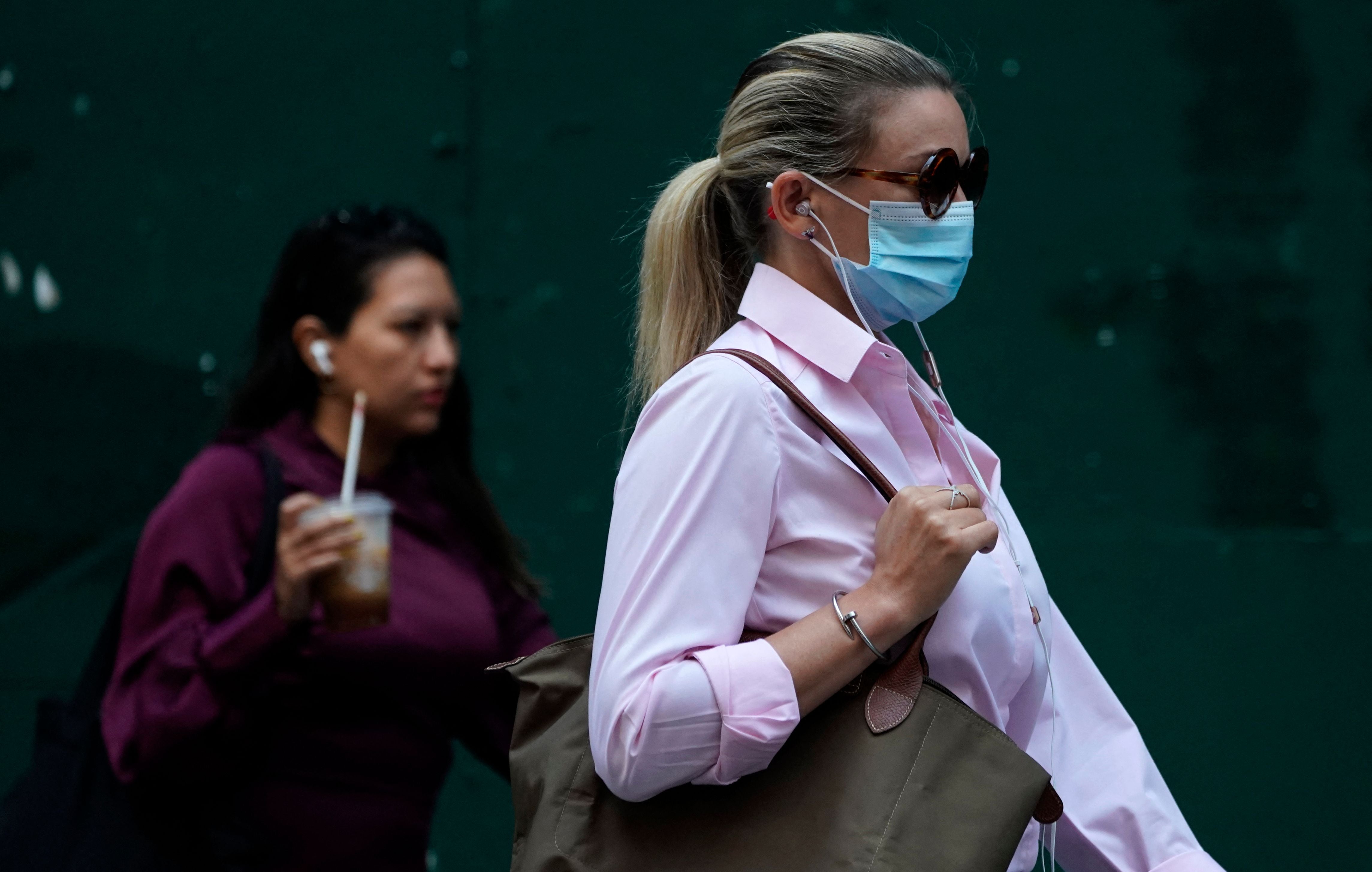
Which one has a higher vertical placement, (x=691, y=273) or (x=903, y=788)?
(x=691, y=273)

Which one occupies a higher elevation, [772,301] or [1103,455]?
[772,301]

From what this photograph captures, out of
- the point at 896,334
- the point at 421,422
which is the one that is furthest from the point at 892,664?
the point at 896,334

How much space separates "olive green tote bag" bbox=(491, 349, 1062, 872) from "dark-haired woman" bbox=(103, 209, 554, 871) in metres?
0.94

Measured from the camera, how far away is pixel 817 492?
158 cm

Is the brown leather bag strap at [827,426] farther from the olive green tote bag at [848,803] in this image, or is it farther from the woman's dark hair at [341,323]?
the woman's dark hair at [341,323]

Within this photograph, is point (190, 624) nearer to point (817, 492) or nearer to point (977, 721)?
point (817, 492)

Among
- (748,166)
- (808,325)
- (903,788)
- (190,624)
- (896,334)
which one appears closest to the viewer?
(903,788)

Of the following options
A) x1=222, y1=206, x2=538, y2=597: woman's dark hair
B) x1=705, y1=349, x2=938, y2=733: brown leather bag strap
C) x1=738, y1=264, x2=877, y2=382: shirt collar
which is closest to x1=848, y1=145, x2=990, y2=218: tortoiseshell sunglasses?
x1=738, y1=264, x2=877, y2=382: shirt collar

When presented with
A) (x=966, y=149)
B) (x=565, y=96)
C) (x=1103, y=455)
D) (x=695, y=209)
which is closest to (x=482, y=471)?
(x=565, y=96)

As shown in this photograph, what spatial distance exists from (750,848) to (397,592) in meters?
1.35

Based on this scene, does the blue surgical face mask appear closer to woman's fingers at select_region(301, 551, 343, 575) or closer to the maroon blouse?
woman's fingers at select_region(301, 551, 343, 575)

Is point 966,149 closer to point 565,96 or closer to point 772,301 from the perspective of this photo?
point 772,301

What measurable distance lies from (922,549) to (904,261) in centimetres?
A: 43

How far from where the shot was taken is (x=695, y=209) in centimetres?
193
